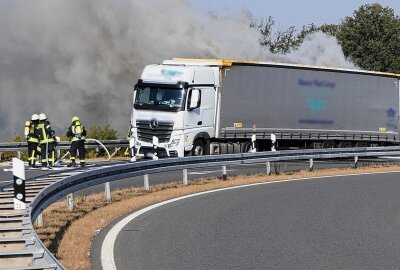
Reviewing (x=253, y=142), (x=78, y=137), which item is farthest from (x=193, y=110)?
(x=78, y=137)

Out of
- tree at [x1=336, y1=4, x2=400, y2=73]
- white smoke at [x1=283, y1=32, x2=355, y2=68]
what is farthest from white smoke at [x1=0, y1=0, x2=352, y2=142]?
tree at [x1=336, y1=4, x2=400, y2=73]

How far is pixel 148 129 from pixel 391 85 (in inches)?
518

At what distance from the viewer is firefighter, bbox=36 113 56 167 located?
23230mm

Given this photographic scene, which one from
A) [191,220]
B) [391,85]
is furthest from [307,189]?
[391,85]

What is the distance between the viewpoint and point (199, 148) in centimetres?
2711

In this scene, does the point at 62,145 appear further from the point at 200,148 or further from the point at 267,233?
the point at 267,233

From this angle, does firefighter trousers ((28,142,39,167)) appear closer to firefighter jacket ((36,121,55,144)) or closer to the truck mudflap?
firefighter jacket ((36,121,55,144))

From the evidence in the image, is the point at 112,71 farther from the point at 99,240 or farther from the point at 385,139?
the point at 99,240

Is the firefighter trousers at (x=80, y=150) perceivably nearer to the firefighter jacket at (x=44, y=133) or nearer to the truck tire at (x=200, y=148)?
the firefighter jacket at (x=44, y=133)

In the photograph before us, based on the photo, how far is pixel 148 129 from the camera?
2614 cm

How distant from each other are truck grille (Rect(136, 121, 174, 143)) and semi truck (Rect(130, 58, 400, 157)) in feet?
0.11

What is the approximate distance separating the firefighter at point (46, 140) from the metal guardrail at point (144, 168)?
5856 millimetres

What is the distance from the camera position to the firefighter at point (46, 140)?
76.2 feet

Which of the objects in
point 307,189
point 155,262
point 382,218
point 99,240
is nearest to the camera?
point 155,262
